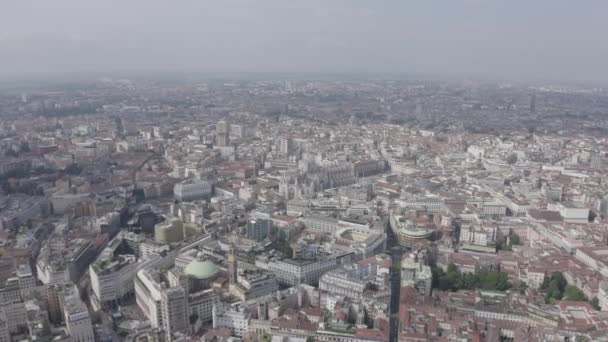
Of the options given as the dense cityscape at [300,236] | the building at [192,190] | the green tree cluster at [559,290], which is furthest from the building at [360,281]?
the building at [192,190]

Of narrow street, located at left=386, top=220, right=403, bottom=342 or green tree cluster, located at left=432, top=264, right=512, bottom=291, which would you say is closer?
narrow street, located at left=386, top=220, right=403, bottom=342

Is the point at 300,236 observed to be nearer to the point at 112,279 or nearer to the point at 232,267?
the point at 232,267

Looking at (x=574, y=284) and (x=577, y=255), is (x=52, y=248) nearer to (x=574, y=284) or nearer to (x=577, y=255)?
(x=574, y=284)

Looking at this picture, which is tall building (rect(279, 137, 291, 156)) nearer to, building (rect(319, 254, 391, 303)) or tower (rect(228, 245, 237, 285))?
building (rect(319, 254, 391, 303))

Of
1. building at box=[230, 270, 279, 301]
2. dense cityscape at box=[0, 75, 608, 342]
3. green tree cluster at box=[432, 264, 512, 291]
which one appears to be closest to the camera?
dense cityscape at box=[0, 75, 608, 342]

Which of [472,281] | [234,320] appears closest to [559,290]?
[472,281]

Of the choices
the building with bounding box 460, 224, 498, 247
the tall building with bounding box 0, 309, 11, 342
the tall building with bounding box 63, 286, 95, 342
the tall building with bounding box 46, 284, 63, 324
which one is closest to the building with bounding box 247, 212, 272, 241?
the tall building with bounding box 46, 284, 63, 324

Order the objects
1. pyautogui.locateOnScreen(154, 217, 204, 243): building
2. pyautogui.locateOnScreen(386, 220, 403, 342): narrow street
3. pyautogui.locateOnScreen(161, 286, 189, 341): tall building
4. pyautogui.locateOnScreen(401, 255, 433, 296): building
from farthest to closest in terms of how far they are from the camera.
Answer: pyautogui.locateOnScreen(154, 217, 204, 243): building
pyautogui.locateOnScreen(401, 255, 433, 296): building
pyautogui.locateOnScreen(386, 220, 403, 342): narrow street
pyautogui.locateOnScreen(161, 286, 189, 341): tall building
